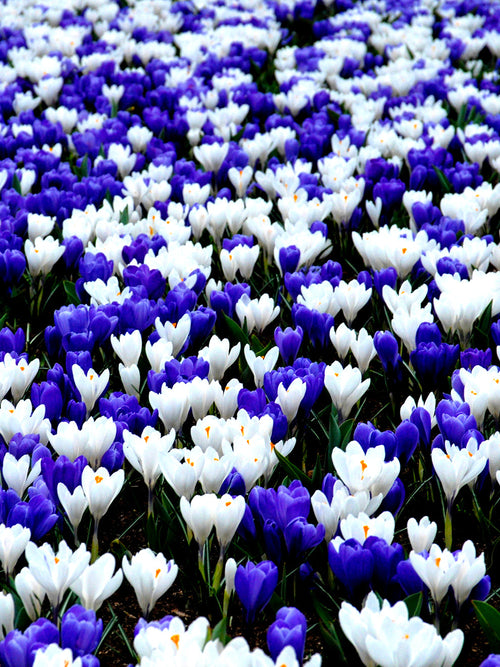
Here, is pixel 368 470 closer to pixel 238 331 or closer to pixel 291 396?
pixel 291 396

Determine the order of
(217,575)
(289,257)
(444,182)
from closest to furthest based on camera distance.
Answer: (217,575) → (289,257) → (444,182)

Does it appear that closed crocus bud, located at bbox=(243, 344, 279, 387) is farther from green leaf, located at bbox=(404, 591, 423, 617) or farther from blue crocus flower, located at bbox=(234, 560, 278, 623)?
green leaf, located at bbox=(404, 591, 423, 617)

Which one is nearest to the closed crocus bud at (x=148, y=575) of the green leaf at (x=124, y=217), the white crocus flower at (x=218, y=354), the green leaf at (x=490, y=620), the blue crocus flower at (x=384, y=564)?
the blue crocus flower at (x=384, y=564)

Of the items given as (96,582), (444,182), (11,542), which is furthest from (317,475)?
(444,182)

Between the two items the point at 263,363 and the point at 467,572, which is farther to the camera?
the point at 263,363

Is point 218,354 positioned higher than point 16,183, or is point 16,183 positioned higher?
point 218,354

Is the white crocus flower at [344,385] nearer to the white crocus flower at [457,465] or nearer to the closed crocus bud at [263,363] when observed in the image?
the closed crocus bud at [263,363]
